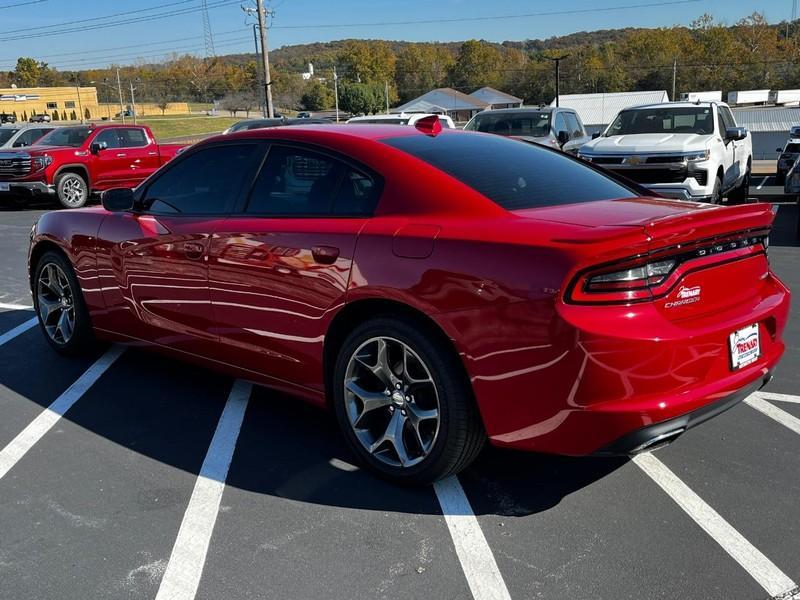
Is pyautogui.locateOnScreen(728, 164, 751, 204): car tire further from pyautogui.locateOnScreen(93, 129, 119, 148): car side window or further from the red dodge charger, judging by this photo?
pyautogui.locateOnScreen(93, 129, 119, 148): car side window

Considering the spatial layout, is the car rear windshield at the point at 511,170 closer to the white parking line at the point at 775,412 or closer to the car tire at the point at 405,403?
the car tire at the point at 405,403

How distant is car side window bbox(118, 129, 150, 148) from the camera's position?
55.8 feet

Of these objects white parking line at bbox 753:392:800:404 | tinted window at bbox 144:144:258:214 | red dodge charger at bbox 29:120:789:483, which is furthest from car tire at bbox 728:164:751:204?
tinted window at bbox 144:144:258:214

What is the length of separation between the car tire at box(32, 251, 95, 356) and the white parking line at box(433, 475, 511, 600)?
117 inches

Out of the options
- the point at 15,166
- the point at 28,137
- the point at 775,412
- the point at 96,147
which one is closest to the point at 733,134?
the point at 775,412

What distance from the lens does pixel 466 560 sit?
2.86 meters

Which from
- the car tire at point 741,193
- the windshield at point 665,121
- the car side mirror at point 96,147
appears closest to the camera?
the windshield at point 665,121

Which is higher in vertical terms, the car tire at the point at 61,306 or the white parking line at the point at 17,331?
the car tire at the point at 61,306

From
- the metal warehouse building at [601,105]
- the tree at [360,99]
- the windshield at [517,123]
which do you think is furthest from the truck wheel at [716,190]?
the tree at [360,99]

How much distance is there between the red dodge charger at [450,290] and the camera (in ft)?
9.11

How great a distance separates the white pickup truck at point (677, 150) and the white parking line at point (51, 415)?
6.37m

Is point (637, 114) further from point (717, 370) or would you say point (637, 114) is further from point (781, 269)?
point (717, 370)

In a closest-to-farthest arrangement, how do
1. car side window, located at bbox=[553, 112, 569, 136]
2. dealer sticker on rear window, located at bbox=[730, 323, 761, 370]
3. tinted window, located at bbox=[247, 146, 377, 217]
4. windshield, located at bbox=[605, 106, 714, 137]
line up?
dealer sticker on rear window, located at bbox=[730, 323, 761, 370] → tinted window, located at bbox=[247, 146, 377, 217] → windshield, located at bbox=[605, 106, 714, 137] → car side window, located at bbox=[553, 112, 569, 136]

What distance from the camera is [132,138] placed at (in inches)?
678
